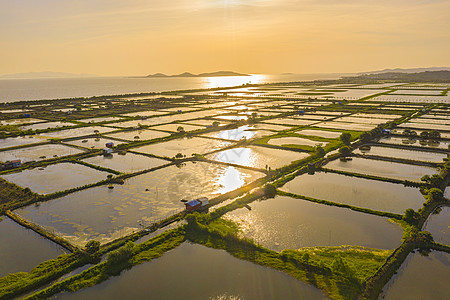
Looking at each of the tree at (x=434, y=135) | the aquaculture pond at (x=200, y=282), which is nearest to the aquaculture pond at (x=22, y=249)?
the aquaculture pond at (x=200, y=282)

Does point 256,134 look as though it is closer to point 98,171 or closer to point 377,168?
point 377,168

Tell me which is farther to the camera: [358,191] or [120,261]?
[358,191]

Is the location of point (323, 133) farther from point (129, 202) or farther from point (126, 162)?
point (129, 202)

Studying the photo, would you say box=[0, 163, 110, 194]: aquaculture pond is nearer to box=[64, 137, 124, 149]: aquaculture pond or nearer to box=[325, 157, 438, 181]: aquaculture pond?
box=[64, 137, 124, 149]: aquaculture pond

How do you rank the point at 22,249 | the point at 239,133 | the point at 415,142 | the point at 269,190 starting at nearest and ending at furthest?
the point at 22,249
the point at 269,190
the point at 415,142
the point at 239,133

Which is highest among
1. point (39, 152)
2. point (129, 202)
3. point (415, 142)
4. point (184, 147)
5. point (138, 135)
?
point (138, 135)

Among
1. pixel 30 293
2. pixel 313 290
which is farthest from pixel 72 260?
pixel 313 290

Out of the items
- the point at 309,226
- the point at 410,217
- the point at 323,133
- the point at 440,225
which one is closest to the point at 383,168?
the point at 440,225
